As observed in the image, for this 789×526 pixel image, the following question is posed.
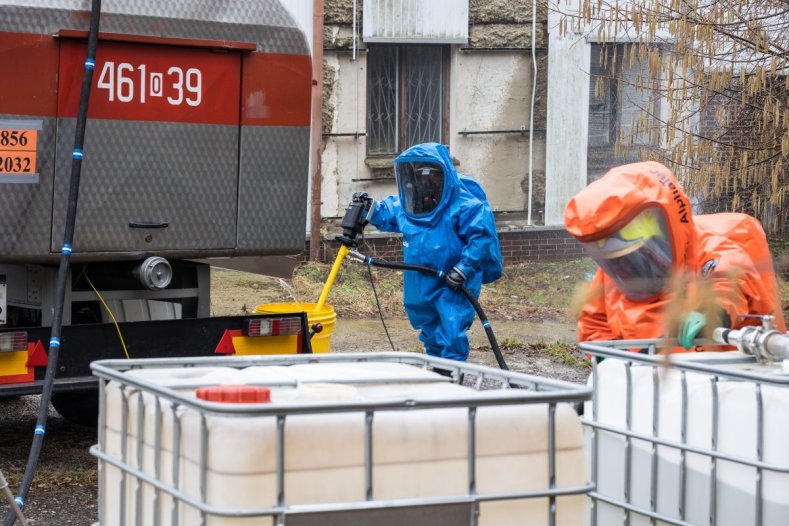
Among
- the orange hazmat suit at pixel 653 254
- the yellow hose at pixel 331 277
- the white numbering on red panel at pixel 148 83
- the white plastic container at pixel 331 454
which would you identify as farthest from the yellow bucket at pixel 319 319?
the white plastic container at pixel 331 454

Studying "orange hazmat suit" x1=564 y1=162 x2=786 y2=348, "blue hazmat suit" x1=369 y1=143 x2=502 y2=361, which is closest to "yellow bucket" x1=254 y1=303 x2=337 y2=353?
"blue hazmat suit" x1=369 y1=143 x2=502 y2=361

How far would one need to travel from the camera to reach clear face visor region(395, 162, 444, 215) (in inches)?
306

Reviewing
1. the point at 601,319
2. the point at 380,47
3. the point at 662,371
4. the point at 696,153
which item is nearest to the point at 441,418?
the point at 662,371

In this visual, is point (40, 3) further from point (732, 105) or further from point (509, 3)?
point (509, 3)

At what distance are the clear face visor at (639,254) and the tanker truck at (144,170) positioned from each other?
9.34ft

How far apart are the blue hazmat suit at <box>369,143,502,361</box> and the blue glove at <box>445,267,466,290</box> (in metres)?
0.02

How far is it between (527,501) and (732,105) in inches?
330

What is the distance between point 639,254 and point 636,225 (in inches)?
4.4

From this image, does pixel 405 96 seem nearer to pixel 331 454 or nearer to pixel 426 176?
pixel 426 176

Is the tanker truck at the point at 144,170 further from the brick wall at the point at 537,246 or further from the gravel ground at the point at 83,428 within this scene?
the brick wall at the point at 537,246

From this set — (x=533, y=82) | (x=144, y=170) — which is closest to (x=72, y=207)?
(x=144, y=170)

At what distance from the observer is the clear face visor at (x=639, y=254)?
3723 millimetres

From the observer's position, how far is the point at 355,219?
25.5ft

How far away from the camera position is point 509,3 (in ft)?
46.4
